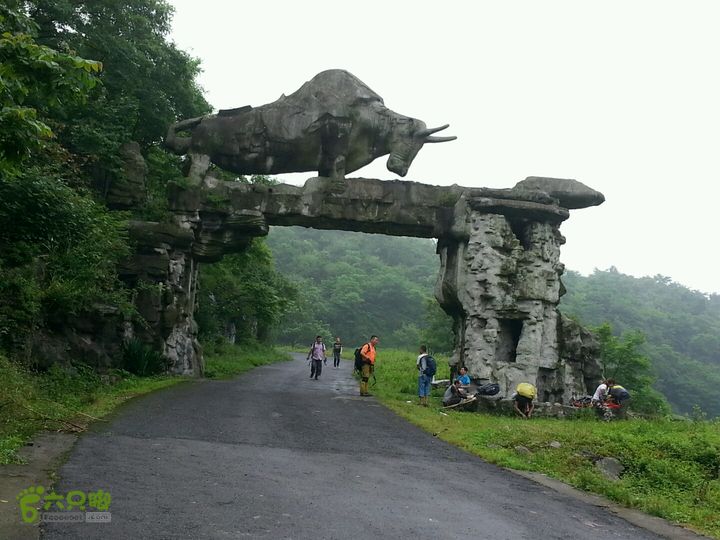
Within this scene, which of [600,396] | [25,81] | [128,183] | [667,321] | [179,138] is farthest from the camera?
[667,321]

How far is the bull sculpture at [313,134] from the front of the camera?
14945 mm

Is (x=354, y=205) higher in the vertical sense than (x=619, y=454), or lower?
higher

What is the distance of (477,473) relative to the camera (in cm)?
709

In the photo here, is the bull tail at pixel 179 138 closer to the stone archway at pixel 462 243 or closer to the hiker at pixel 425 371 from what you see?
the stone archway at pixel 462 243

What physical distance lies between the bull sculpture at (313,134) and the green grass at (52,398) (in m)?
5.63

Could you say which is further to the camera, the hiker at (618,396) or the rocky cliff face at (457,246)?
the rocky cliff face at (457,246)

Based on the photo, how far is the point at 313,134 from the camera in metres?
15.0

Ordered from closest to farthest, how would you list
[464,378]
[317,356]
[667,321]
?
[464,378] → [317,356] → [667,321]

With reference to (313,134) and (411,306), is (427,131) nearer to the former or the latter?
(313,134)

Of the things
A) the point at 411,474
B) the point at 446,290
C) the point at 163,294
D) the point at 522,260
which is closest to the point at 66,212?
the point at 163,294

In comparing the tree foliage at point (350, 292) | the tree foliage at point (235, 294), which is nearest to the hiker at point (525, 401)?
the tree foliage at point (235, 294)

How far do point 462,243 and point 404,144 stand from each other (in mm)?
2836

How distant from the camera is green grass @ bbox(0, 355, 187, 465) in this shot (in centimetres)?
685

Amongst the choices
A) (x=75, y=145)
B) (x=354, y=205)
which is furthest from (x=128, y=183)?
(x=354, y=205)
